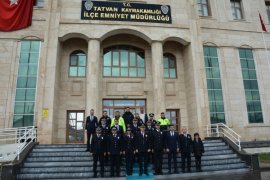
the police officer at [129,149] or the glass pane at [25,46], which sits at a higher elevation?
the glass pane at [25,46]

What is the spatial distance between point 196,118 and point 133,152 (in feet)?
25.7

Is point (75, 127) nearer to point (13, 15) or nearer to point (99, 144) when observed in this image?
point (99, 144)

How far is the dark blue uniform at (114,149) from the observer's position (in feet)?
28.0

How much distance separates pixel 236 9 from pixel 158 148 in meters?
15.6

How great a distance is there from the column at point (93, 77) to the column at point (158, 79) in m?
3.69

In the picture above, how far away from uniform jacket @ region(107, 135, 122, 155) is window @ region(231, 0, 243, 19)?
Result: 51.2ft

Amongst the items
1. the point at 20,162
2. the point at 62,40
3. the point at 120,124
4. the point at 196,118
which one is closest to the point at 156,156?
the point at 120,124

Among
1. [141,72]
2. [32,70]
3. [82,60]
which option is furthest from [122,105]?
[32,70]

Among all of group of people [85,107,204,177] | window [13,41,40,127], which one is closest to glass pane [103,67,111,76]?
window [13,41,40,127]

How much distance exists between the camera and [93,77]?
14.7 m

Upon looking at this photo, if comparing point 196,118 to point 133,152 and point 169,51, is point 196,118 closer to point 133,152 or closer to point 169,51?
point 169,51

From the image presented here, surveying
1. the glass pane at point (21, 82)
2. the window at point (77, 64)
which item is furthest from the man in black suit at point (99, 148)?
the glass pane at point (21, 82)


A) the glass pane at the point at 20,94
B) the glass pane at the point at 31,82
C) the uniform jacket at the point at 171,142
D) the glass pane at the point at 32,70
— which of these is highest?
the glass pane at the point at 32,70

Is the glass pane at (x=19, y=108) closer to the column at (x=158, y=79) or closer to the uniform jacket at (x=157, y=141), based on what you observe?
the column at (x=158, y=79)
